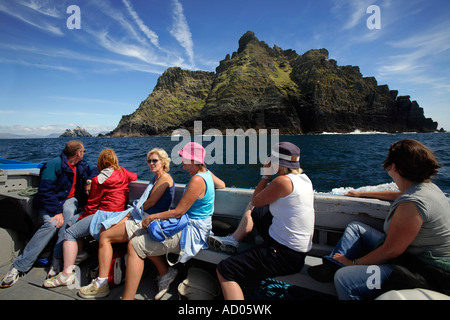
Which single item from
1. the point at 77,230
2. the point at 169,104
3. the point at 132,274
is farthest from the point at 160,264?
the point at 169,104

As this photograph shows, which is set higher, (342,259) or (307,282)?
(342,259)

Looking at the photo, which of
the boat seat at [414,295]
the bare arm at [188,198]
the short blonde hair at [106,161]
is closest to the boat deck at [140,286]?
the bare arm at [188,198]

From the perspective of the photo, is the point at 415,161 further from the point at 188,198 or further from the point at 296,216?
the point at 188,198

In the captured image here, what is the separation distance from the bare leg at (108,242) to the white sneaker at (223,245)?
1.05 m

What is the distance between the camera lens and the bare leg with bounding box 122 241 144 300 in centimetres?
224

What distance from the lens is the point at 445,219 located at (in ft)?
5.10

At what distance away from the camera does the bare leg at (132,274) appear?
224 centimetres

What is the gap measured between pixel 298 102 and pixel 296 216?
91.8 meters

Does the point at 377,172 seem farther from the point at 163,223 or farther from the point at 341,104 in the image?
the point at 341,104

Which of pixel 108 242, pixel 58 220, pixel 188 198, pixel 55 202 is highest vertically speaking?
pixel 188 198

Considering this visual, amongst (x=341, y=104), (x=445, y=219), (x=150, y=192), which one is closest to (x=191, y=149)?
(x=150, y=192)

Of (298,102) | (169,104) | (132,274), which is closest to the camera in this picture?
(132,274)

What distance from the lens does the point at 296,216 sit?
1.96 m
